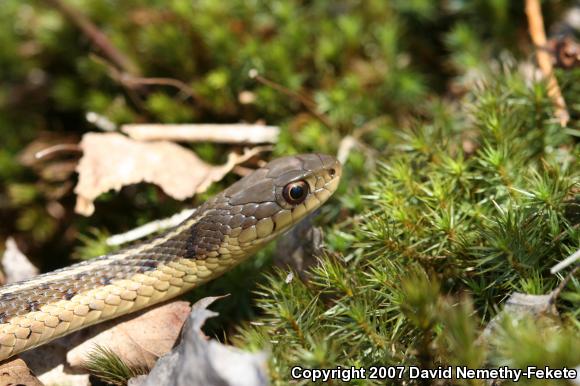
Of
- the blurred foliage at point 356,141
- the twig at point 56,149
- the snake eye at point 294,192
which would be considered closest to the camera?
the blurred foliage at point 356,141

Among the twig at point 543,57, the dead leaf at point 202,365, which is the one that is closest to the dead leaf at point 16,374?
the dead leaf at point 202,365

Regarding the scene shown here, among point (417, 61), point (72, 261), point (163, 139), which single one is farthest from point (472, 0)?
point (72, 261)

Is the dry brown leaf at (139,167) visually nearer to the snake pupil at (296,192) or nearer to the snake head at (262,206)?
the snake head at (262,206)

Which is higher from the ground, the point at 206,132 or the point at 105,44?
the point at 105,44

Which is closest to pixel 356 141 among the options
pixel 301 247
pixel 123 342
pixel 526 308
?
pixel 301 247

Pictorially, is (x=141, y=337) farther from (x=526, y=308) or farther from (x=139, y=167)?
(x=526, y=308)

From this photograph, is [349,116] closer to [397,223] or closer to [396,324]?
[397,223]
